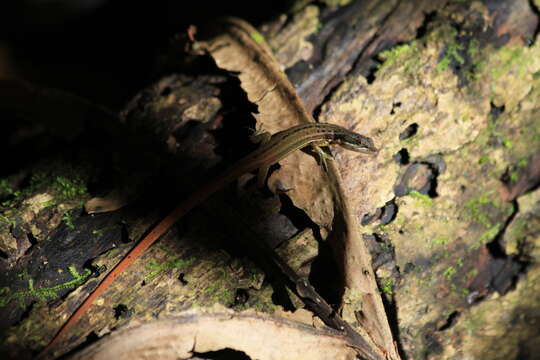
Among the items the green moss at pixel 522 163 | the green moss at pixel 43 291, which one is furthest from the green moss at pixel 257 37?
the green moss at pixel 522 163

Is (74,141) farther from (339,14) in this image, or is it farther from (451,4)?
(451,4)

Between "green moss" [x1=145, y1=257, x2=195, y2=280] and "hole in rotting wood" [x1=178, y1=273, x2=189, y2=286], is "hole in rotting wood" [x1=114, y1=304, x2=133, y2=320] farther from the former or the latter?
"hole in rotting wood" [x1=178, y1=273, x2=189, y2=286]

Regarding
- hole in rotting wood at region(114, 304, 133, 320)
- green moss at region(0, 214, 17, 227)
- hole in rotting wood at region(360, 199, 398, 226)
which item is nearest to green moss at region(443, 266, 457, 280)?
Answer: hole in rotting wood at region(360, 199, 398, 226)

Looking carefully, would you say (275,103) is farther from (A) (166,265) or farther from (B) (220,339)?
(B) (220,339)

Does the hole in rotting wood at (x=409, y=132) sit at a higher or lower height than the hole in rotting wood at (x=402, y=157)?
higher

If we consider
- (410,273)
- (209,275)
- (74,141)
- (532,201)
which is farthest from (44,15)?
(532,201)

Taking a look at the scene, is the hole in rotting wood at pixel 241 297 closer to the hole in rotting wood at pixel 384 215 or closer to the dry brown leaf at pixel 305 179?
the dry brown leaf at pixel 305 179
